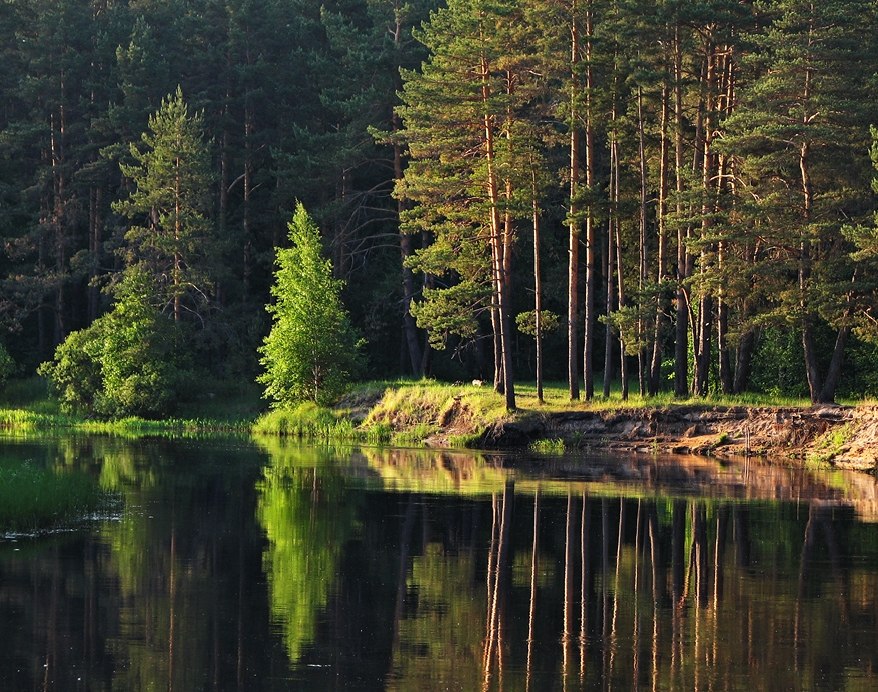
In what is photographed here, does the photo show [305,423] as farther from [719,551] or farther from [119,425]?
[719,551]

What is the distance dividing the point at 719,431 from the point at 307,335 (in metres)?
20.8

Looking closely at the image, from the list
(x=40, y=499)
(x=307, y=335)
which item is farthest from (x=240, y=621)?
(x=307, y=335)

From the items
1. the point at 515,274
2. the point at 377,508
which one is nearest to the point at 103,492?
the point at 377,508

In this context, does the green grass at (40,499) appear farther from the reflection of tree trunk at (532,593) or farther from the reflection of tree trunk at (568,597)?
the reflection of tree trunk at (568,597)

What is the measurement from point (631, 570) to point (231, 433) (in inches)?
1528

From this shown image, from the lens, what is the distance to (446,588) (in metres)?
21.1

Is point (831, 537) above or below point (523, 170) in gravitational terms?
below

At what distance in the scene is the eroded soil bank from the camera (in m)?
47.4

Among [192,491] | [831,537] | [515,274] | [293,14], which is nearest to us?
[831,537]

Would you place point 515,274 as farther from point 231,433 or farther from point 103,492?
point 103,492

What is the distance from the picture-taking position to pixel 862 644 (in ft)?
57.7

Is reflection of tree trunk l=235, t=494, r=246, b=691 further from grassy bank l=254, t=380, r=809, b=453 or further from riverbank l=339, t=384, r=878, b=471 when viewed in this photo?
grassy bank l=254, t=380, r=809, b=453

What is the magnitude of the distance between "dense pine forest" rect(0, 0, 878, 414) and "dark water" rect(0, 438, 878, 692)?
16632 millimetres

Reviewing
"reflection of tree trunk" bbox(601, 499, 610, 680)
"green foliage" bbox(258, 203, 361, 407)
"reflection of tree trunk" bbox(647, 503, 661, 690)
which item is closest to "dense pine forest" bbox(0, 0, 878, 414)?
"green foliage" bbox(258, 203, 361, 407)
